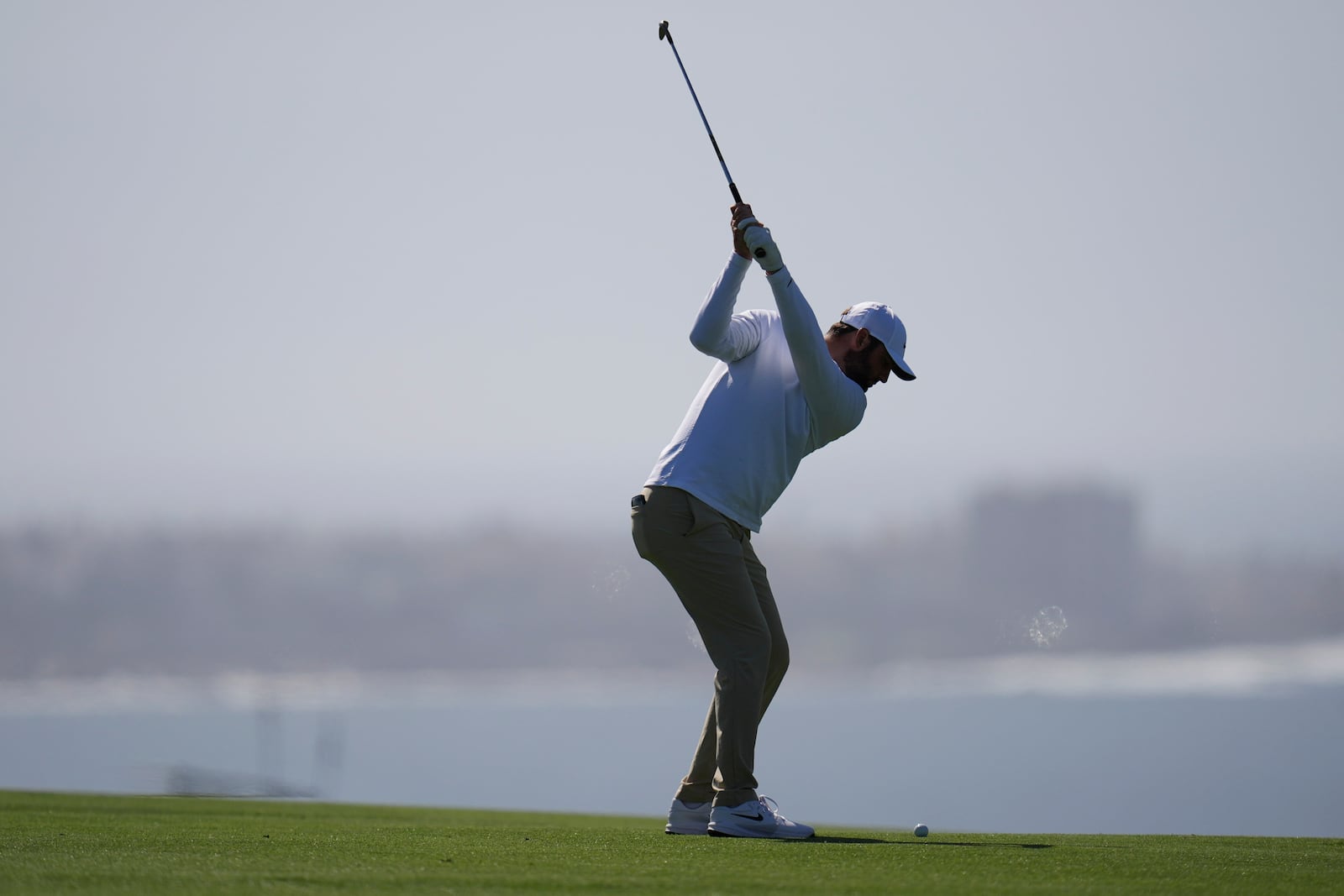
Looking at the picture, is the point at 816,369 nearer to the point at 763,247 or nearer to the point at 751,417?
the point at 751,417

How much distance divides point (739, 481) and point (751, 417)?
25 cm

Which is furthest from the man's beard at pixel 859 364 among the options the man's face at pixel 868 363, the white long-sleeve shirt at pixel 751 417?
the white long-sleeve shirt at pixel 751 417

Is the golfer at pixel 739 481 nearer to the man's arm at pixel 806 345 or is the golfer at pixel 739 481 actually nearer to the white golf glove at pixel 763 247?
the man's arm at pixel 806 345

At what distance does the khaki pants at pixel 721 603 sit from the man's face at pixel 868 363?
77 centimetres

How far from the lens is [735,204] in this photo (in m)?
5.30

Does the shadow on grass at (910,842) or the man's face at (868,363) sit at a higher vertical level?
the man's face at (868,363)

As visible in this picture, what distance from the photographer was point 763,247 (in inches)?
198

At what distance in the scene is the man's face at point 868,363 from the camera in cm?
554

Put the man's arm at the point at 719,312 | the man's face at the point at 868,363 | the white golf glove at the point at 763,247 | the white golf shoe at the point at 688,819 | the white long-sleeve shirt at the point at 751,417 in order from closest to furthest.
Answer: the white golf glove at the point at 763,247 < the man's arm at the point at 719,312 < the white long-sleeve shirt at the point at 751,417 < the man's face at the point at 868,363 < the white golf shoe at the point at 688,819

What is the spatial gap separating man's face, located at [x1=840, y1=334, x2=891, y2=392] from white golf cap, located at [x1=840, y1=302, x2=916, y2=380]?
0.03m

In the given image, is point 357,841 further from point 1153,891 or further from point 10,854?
point 1153,891

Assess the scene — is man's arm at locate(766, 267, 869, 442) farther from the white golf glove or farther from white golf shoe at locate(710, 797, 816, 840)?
white golf shoe at locate(710, 797, 816, 840)

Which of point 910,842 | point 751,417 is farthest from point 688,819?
point 751,417

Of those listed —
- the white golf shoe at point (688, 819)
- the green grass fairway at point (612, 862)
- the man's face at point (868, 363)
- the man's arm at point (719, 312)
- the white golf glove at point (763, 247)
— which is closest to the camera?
the green grass fairway at point (612, 862)
